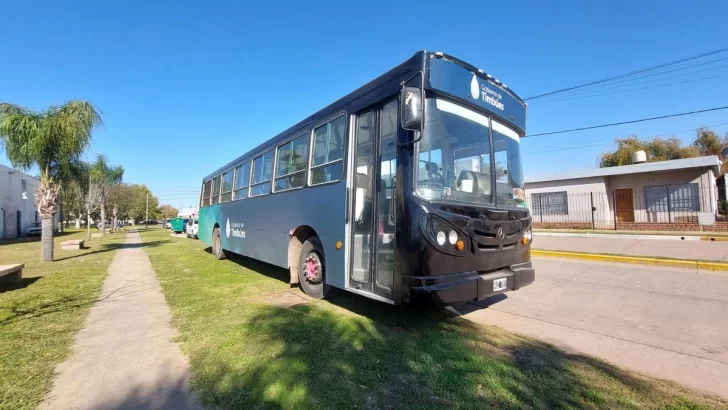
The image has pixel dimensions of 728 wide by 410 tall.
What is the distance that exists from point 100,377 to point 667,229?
2091 cm

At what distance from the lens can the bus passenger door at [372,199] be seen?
13.7ft

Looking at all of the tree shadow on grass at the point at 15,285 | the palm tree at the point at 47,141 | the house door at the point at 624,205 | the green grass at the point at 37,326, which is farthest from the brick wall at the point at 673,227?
the palm tree at the point at 47,141

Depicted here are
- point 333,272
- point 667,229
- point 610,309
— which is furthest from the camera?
point 667,229

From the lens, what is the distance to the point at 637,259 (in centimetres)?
920

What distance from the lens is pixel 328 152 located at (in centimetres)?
545

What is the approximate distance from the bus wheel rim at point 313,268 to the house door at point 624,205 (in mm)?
19444

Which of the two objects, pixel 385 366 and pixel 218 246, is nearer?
pixel 385 366

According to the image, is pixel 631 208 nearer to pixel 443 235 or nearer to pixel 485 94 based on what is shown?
pixel 485 94

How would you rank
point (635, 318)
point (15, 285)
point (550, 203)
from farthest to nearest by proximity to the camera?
point (550, 203)
point (15, 285)
point (635, 318)

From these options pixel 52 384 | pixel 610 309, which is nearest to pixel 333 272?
pixel 52 384

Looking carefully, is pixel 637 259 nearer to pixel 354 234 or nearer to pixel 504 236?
pixel 504 236

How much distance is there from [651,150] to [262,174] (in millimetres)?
35267

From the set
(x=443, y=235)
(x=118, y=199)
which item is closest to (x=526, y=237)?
(x=443, y=235)

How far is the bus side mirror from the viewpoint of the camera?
3.61m
